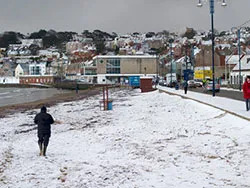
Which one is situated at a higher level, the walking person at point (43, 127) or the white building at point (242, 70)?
the white building at point (242, 70)

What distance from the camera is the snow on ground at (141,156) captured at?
9.86 metres

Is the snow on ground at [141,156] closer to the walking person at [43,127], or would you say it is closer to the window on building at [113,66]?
the walking person at [43,127]

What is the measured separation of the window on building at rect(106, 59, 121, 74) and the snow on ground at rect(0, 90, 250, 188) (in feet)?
361

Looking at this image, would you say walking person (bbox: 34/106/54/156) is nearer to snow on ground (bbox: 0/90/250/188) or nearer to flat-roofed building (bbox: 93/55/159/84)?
snow on ground (bbox: 0/90/250/188)

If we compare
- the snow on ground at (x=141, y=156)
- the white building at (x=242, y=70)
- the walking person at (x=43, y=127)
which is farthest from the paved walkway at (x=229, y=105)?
the white building at (x=242, y=70)

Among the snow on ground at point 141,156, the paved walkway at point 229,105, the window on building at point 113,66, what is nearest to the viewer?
the snow on ground at point 141,156

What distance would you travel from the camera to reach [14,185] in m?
9.97

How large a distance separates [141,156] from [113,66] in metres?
118

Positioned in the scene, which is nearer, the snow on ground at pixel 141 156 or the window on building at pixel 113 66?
the snow on ground at pixel 141 156

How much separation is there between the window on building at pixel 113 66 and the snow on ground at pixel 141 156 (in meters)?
110

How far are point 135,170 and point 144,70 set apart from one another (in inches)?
4686

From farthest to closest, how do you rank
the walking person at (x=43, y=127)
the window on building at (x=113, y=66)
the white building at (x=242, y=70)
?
1. the window on building at (x=113, y=66)
2. the white building at (x=242, y=70)
3. the walking person at (x=43, y=127)

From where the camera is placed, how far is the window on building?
129500mm

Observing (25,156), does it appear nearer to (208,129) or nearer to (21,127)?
(208,129)
